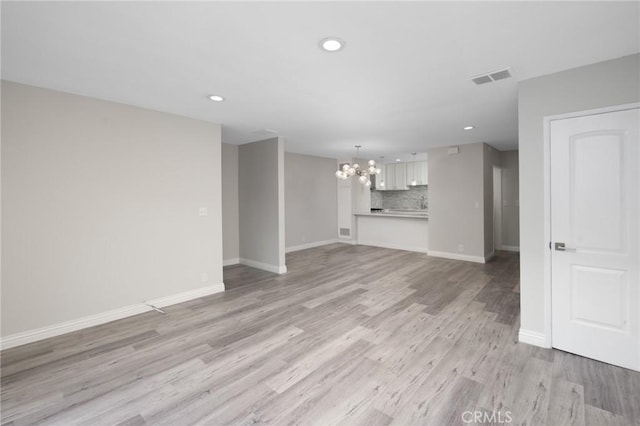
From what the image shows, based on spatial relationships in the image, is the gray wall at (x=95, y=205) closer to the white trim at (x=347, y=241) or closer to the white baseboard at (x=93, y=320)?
the white baseboard at (x=93, y=320)

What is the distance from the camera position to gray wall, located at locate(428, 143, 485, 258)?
19.5ft

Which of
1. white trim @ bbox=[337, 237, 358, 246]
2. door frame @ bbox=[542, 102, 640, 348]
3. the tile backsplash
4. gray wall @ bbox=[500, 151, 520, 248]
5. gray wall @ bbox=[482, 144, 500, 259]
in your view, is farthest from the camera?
the tile backsplash

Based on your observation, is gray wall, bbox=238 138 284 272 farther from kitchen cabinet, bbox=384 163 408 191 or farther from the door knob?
kitchen cabinet, bbox=384 163 408 191

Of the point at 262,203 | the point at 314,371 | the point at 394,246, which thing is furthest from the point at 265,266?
the point at 394,246

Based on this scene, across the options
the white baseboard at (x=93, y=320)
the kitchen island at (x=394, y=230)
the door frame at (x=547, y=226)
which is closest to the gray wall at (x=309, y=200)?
the kitchen island at (x=394, y=230)

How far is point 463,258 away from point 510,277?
54.4 inches

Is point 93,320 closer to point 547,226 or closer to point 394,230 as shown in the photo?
point 547,226

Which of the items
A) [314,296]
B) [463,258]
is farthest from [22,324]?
[463,258]

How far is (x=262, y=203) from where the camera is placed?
560 cm

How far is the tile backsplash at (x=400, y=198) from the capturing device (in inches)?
399

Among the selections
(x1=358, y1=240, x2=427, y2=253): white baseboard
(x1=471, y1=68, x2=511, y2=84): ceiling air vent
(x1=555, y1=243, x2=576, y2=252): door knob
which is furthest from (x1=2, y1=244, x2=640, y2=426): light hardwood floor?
(x1=358, y1=240, x2=427, y2=253): white baseboard

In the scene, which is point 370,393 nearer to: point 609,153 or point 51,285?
point 609,153

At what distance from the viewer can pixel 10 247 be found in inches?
106

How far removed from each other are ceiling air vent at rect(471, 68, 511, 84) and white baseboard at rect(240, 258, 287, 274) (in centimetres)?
418
